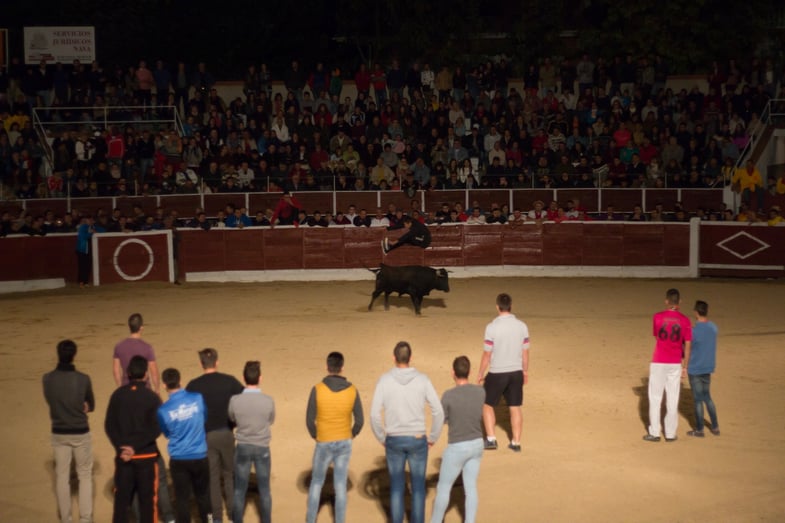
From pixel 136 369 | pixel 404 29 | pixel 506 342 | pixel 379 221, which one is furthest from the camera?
pixel 404 29

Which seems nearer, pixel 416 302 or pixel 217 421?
pixel 217 421

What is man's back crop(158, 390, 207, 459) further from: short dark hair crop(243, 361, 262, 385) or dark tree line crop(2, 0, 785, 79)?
dark tree line crop(2, 0, 785, 79)

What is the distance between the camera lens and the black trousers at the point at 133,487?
28.0 feet

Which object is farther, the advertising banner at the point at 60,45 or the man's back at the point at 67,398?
the advertising banner at the point at 60,45

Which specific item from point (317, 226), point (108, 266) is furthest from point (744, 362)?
point (108, 266)

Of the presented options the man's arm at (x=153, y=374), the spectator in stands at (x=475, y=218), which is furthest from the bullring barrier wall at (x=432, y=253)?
the man's arm at (x=153, y=374)

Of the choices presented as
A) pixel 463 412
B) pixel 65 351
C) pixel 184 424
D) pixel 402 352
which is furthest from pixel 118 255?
pixel 463 412

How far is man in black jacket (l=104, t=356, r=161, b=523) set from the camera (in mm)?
8539

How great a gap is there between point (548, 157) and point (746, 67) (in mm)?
7566

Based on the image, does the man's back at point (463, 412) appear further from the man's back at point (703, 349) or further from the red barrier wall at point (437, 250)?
the red barrier wall at point (437, 250)

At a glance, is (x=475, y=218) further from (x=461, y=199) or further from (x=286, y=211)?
(x=286, y=211)

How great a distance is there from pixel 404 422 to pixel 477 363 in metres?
6.81

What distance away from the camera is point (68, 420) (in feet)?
29.9

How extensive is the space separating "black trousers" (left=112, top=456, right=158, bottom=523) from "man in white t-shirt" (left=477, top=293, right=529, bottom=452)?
3.74 m
